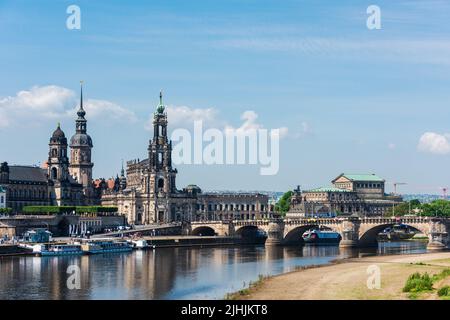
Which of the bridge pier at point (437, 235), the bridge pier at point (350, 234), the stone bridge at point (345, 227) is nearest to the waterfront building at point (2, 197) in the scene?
the stone bridge at point (345, 227)

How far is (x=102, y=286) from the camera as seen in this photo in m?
75.9

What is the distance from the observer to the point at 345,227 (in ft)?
432

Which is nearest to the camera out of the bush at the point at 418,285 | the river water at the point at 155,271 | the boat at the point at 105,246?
the bush at the point at 418,285

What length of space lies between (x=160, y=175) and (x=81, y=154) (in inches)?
719

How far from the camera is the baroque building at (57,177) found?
16188 cm

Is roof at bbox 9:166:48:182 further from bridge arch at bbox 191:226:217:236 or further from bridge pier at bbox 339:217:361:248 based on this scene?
bridge pier at bbox 339:217:361:248

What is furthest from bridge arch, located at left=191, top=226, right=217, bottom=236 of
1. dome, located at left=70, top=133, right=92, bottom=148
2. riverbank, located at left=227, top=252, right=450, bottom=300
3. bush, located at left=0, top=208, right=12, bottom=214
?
riverbank, located at left=227, top=252, right=450, bottom=300

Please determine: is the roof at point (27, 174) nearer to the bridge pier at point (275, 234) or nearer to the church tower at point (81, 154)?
the church tower at point (81, 154)

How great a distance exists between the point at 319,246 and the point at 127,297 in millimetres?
76452

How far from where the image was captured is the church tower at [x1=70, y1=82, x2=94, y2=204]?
178625 millimetres

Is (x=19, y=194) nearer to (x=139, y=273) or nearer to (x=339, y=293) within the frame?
(x=139, y=273)

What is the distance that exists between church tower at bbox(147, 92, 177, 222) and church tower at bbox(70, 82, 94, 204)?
47.3ft

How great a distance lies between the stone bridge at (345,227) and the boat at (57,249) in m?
36.6
